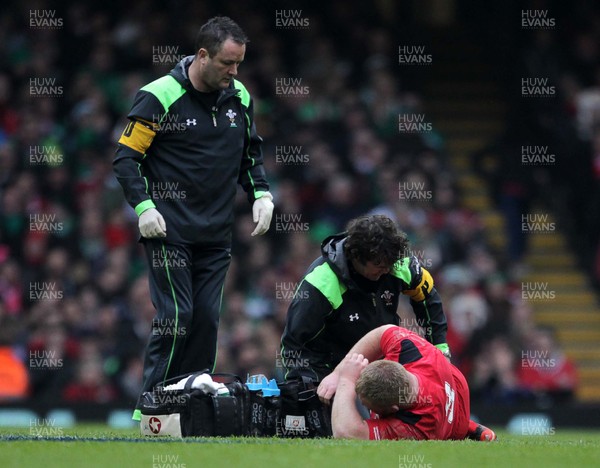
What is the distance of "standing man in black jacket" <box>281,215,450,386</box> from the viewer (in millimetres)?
7812

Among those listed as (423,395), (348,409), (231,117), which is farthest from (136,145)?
(423,395)

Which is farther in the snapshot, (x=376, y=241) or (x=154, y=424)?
(x=376, y=241)

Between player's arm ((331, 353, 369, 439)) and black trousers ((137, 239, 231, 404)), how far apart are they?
1044 mm

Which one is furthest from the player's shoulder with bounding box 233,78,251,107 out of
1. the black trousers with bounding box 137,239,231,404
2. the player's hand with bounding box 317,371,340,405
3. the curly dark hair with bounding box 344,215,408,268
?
the player's hand with bounding box 317,371,340,405

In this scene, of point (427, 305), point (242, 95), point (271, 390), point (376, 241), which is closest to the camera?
point (376, 241)

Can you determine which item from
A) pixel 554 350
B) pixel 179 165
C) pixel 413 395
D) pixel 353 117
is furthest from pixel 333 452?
pixel 353 117

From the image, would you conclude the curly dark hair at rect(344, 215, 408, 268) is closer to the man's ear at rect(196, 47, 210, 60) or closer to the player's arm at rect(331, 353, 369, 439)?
the player's arm at rect(331, 353, 369, 439)

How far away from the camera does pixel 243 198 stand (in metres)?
14.7

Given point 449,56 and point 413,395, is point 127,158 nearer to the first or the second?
point 413,395

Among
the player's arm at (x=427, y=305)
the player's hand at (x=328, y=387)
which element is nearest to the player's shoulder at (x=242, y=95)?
the player's arm at (x=427, y=305)

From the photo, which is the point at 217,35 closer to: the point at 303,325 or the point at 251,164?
the point at 251,164

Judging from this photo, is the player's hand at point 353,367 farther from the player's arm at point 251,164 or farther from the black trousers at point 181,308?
the player's arm at point 251,164

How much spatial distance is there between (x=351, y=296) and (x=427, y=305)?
0.62 meters

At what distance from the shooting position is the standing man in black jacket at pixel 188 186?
25.9 ft
